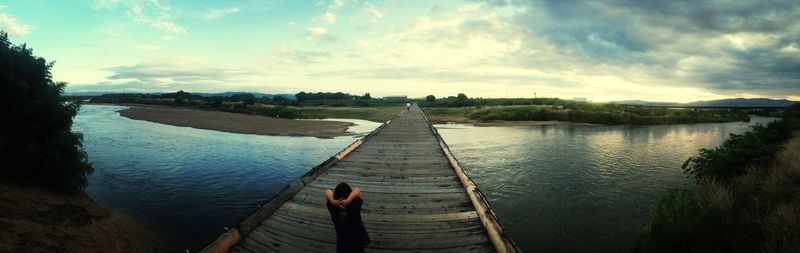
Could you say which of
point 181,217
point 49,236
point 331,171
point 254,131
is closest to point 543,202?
point 331,171

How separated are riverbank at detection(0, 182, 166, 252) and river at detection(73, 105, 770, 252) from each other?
754mm

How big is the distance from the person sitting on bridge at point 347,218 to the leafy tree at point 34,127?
11413 millimetres

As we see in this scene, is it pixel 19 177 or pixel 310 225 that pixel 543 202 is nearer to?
pixel 310 225

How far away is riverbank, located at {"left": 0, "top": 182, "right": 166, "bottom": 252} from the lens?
7793 millimetres

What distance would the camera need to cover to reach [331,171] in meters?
12.9

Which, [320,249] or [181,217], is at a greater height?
[320,249]

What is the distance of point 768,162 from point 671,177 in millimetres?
6502

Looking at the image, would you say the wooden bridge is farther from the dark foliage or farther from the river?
the dark foliage

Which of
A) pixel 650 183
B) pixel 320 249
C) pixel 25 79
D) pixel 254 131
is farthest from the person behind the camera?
pixel 254 131

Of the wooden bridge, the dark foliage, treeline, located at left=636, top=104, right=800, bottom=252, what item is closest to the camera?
treeline, located at left=636, top=104, right=800, bottom=252

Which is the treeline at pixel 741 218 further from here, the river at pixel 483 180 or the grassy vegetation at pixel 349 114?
the grassy vegetation at pixel 349 114

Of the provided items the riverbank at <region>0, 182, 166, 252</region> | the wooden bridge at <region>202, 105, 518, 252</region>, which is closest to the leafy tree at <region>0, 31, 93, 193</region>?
the riverbank at <region>0, 182, 166, 252</region>

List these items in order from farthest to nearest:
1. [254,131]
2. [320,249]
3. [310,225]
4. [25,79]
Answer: [254,131]
[25,79]
[310,225]
[320,249]

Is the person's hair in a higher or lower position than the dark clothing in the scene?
Answer: higher
